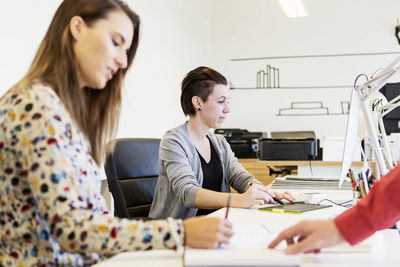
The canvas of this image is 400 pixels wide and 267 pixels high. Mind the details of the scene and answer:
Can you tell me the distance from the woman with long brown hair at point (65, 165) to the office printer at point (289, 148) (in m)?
2.77

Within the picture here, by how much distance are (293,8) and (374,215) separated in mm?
5195

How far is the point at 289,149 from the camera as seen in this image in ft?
12.1

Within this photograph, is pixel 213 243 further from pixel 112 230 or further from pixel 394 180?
pixel 394 180

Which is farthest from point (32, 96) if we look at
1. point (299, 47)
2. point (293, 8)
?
point (299, 47)

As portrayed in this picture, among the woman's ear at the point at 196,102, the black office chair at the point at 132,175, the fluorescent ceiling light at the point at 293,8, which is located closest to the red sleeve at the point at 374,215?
the black office chair at the point at 132,175

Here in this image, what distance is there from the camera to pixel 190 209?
200 cm

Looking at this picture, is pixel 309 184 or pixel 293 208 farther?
pixel 309 184

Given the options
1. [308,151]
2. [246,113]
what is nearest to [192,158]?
[308,151]

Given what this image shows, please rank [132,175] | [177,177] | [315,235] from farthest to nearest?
[132,175]
[177,177]
[315,235]

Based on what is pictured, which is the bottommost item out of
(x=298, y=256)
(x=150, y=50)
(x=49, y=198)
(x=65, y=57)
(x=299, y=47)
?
(x=298, y=256)

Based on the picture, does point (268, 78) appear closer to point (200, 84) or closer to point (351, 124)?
point (200, 84)

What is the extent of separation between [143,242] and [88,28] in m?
0.46

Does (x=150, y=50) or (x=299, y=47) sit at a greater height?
(x=299, y=47)

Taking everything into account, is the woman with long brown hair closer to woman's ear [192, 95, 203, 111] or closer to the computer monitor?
the computer monitor
